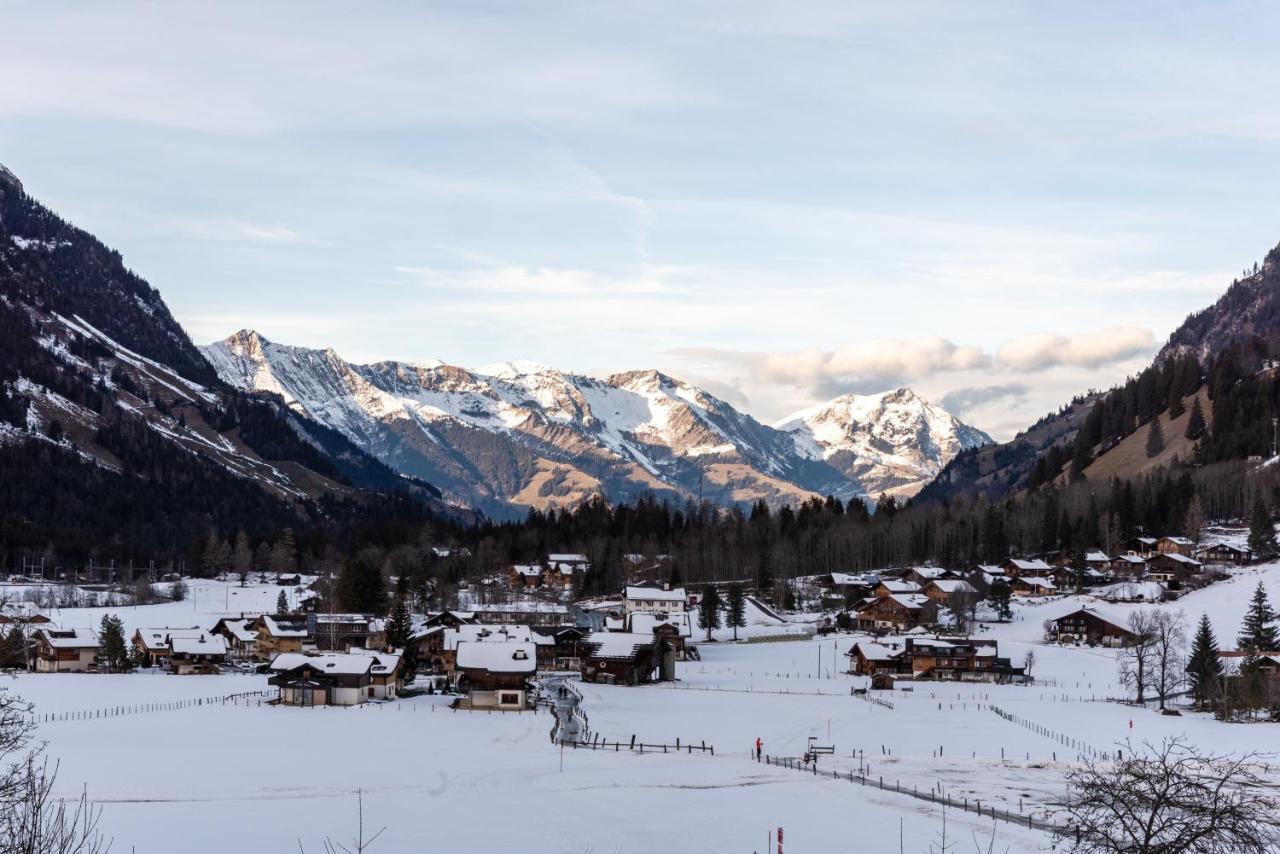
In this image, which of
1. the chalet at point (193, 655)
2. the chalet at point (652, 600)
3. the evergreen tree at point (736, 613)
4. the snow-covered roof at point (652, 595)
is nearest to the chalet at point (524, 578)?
the snow-covered roof at point (652, 595)

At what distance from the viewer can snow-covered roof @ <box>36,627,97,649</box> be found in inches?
4592

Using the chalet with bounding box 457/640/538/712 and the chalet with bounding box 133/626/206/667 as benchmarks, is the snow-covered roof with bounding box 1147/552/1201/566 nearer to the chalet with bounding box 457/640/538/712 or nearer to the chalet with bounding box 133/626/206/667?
the chalet with bounding box 457/640/538/712

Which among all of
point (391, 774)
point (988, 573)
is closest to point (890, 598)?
point (988, 573)

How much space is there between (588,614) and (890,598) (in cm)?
3612

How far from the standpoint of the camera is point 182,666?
117 meters

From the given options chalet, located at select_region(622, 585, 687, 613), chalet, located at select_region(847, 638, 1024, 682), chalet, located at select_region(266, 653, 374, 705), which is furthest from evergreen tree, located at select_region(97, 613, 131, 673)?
chalet, located at select_region(847, 638, 1024, 682)

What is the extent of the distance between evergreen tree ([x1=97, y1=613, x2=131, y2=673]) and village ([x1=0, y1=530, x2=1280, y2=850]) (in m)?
0.22

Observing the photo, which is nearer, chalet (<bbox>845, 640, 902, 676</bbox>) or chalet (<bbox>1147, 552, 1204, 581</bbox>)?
chalet (<bbox>845, 640, 902, 676</bbox>)

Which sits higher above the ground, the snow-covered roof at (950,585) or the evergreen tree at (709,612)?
the snow-covered roof at (950,585)

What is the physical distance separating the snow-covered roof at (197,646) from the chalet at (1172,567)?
4177 inches

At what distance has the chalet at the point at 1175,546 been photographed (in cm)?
16562

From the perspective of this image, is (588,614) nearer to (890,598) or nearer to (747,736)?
(890,598)

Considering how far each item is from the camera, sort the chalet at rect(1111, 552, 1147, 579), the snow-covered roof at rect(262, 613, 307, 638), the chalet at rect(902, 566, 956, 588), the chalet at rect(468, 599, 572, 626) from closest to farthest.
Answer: the snow-covered roof at rect(262, 613, 307, 638)
the chalet at rect(468, 599, 572, 626)
the chalet at rect(1111, 552, 1147, 579)
the chalet at rect(902, 566, 956, 588)

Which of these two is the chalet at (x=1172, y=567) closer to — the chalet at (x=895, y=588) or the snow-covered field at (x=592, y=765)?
the chalet at (x=895, y=588)
